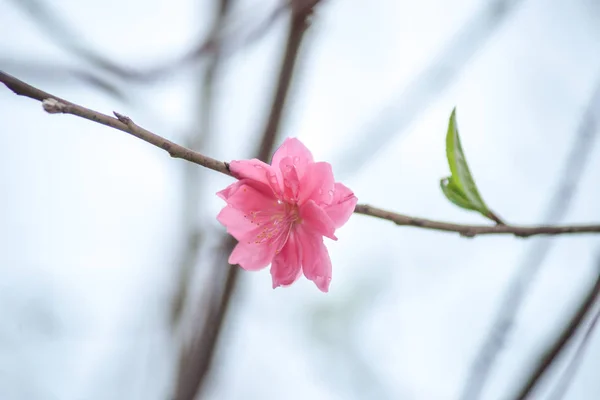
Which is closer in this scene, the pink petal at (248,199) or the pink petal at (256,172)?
the pink petal at (256,172)

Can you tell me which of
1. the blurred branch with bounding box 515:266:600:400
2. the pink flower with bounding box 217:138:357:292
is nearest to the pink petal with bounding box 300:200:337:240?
the pink flower with bounding box 217:138:357:292

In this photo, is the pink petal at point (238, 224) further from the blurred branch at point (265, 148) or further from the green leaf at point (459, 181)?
the green leaf at point (459, 181)

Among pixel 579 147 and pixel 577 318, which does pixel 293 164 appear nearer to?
pixel 577 318

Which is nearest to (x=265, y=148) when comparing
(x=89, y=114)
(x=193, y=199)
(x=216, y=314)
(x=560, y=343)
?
(x=216, y=314)

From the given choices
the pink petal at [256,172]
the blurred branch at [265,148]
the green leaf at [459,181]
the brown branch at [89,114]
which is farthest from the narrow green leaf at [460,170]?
the brown branch at [89,114]

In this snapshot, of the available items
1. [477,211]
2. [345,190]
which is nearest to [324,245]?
[345,190]

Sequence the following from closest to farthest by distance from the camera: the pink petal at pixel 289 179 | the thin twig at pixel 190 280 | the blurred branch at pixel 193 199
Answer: the pink petal at pixel 289 179, the thin twig at pixel 190 280, the blurred branch at pixel 193 199

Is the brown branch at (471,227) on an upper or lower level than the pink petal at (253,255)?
upper
